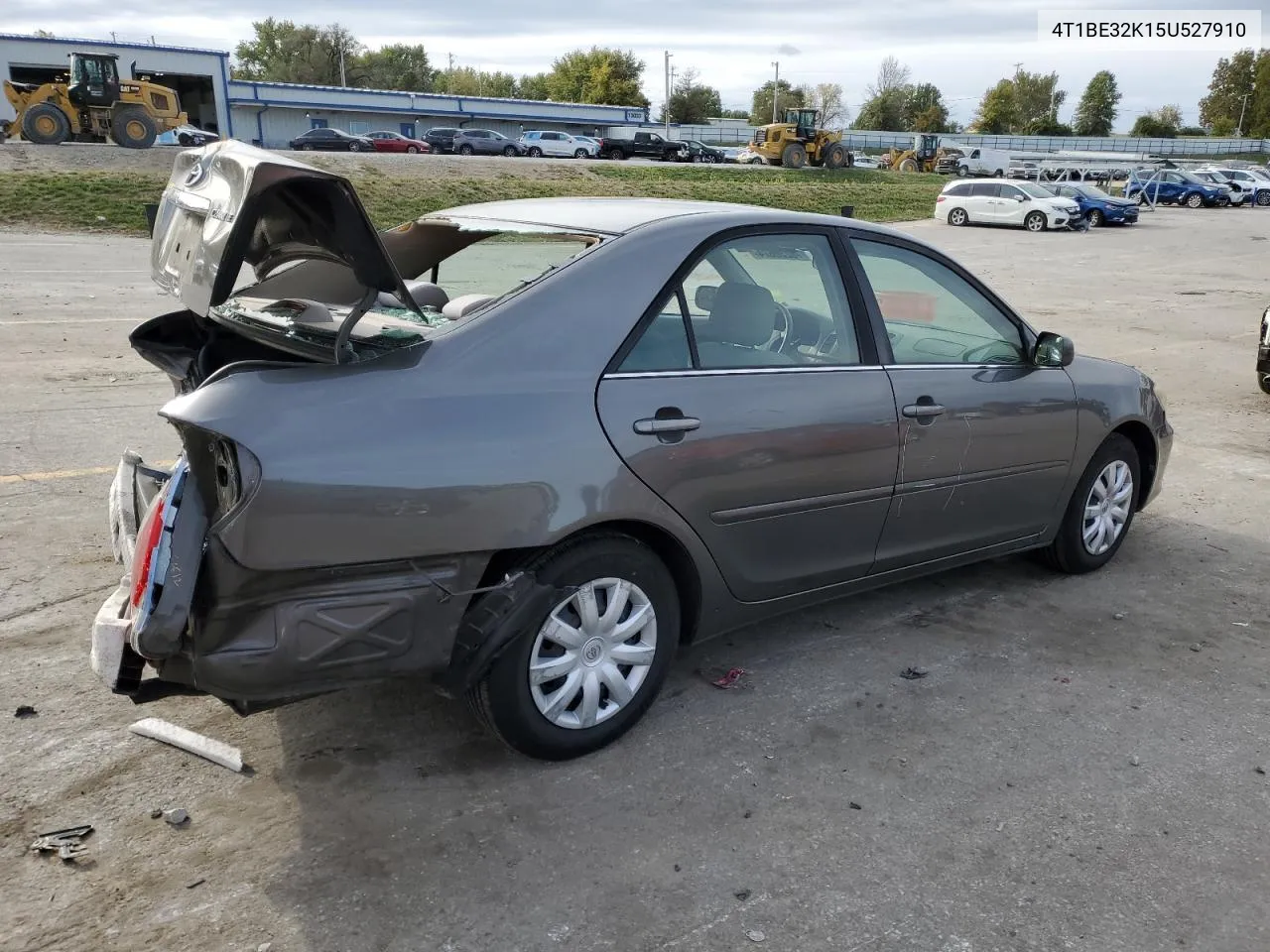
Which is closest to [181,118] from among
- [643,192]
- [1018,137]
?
[643,192]

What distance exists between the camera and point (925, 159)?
194 ft

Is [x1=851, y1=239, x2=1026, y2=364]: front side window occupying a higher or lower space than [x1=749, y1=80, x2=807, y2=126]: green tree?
lower

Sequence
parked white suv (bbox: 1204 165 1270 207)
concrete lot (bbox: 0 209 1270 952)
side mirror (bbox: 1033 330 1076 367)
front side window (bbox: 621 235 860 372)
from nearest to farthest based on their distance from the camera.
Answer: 1. concrete lot (bbox: 0 209 1270 952)
2. front side window (bbox: 621 235 860 372)
3. side mirror (bbox: 1033 330 1076 367)
4. parked white suv (bbox: 1204 165 1270 207)

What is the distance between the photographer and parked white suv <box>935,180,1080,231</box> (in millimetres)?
31328

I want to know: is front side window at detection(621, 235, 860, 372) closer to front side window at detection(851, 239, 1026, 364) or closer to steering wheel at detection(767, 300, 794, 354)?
steering wheel at detection(767, 300, 794, 354)

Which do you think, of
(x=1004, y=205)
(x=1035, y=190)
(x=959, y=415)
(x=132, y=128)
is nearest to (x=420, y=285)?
(x=959, y=415)

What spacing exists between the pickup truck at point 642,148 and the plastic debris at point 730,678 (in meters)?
49.4

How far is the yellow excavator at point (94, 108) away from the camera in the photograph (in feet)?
96.4

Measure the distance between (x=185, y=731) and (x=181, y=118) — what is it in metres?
33.8

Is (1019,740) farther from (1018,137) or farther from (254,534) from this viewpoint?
(1018,137)

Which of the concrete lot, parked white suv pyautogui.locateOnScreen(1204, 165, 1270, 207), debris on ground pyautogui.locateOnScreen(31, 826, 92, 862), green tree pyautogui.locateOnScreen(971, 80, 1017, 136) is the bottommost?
the concrete lot

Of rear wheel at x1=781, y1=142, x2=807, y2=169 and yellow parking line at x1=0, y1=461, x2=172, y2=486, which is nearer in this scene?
yellow parking line at x1=0, y1=461, x2=172, y2=486

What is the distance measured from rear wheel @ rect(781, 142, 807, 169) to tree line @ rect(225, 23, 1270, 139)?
47.0 metres

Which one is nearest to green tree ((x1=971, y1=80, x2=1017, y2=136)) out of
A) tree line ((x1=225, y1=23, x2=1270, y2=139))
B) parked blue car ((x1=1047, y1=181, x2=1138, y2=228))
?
tree line ((x1=225, y1=23, x2=1270, y2=139))
